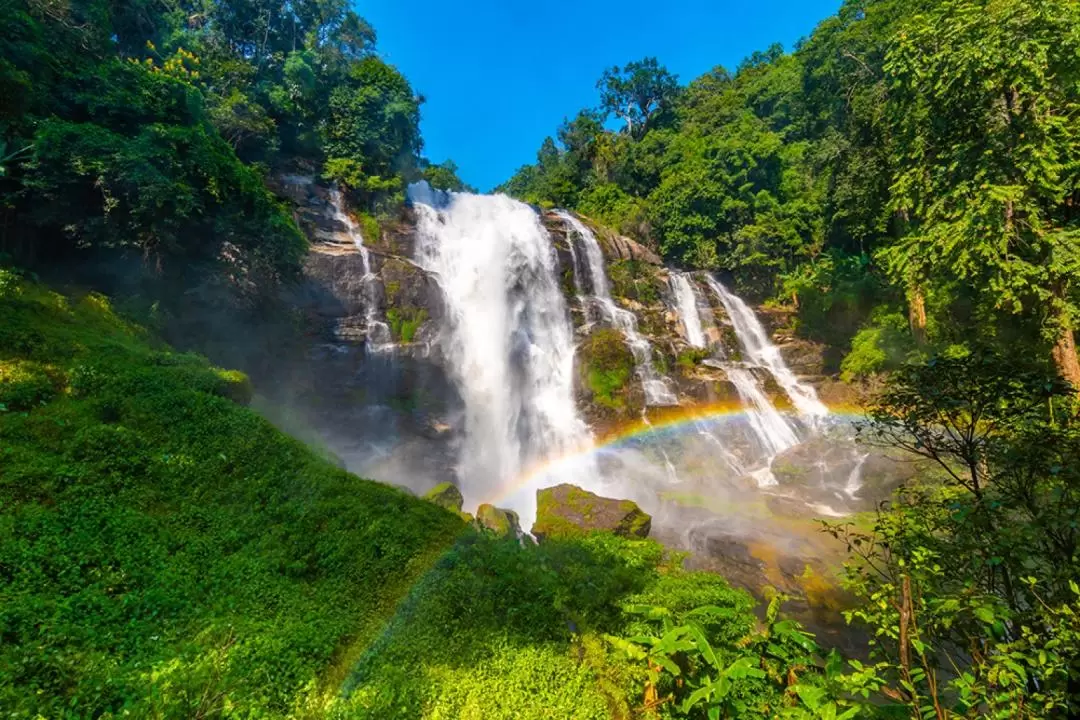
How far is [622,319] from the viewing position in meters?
23.4

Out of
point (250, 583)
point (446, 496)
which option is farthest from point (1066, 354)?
point (250, 583)

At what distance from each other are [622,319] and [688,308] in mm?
4416

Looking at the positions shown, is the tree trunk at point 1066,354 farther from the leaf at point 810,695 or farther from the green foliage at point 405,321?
the green foliage at point 405,321

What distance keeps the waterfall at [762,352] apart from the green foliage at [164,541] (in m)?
18.8

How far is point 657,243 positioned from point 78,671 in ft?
105

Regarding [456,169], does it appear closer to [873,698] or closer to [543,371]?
[543,371]

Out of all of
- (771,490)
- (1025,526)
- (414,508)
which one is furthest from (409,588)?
(771,490)

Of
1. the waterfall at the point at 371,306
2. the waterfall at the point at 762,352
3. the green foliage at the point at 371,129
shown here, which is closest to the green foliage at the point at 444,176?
the green foliage at the point at 371,129

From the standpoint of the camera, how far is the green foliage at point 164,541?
338 centimetres

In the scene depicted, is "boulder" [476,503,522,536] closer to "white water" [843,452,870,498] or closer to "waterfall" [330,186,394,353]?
"waterfall" [330,186,394,353]

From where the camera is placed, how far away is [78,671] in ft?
10.8

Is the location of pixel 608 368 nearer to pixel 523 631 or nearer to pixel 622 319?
pixel 622 319

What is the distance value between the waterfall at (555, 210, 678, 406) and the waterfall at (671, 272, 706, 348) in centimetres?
294

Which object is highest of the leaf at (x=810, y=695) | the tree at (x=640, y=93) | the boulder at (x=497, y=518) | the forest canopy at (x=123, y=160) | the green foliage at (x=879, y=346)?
the tree at (x=640, y=93)
